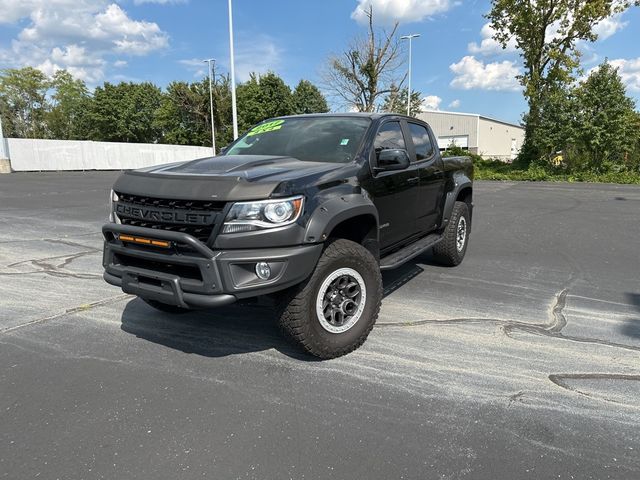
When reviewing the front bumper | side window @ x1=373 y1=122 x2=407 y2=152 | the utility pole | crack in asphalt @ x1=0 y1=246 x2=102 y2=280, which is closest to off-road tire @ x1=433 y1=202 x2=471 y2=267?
side window @ x1=373 y1=122 x2=407 y2=152

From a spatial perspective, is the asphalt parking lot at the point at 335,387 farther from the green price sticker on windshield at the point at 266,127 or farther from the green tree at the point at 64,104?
the green tree at the point at 64,104

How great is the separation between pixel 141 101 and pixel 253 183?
2401 inches

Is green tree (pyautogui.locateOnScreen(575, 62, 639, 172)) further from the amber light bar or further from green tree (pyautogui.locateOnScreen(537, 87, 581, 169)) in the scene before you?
the amber light bar

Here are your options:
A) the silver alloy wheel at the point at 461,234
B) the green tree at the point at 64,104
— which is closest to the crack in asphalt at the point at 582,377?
the silver alloy wheel at the point at 461,234

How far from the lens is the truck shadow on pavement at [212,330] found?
383 cm

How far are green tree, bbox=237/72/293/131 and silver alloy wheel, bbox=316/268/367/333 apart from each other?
49177mm

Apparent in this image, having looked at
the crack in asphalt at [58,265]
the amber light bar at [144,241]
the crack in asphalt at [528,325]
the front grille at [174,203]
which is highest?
the front grille at [174,203]

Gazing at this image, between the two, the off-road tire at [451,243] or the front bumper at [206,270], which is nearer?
the front bumper at [206,270]

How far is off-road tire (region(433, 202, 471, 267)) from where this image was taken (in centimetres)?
617

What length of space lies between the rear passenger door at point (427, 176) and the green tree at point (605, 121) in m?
20.3

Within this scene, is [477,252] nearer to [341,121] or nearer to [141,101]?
[341,121]

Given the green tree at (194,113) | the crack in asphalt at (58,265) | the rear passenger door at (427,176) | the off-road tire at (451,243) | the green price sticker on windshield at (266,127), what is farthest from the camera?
the green tree at (194,113)

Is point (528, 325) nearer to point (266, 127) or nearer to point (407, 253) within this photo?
point (407, 253)

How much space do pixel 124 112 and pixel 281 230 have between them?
6013 cm
